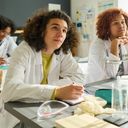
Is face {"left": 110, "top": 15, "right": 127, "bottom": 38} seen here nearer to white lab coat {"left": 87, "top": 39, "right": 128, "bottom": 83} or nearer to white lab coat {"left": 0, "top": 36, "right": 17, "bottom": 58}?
white lab coat {"left": 87, "top": 39, "right": 128, "bottom": 83}

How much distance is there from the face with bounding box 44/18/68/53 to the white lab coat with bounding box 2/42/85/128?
0.10 meters

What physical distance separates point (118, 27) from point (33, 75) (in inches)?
36.4

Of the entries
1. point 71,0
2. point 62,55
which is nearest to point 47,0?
point 71,0

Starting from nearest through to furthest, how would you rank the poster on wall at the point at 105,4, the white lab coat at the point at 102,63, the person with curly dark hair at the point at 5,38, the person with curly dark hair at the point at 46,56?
the person with curly dark hair at the point at 46,56 → the white lab coat at the point at 102,63 → the person with curly dark hair at the point at 5,38 → the poster on wall at the point at 105,4

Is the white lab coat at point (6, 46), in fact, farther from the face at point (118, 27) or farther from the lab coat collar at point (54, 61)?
the lab coat collar at point (54, 61)

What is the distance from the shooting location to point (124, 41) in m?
1.95

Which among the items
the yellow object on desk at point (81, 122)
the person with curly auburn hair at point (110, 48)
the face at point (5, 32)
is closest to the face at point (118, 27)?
the person with curly auburn hair at point (110, 48)

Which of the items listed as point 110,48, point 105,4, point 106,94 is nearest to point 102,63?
point 110,48

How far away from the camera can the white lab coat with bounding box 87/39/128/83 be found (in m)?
1.78

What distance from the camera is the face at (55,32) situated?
1.45 m

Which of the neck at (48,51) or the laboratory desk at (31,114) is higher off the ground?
the neck at (48,51)

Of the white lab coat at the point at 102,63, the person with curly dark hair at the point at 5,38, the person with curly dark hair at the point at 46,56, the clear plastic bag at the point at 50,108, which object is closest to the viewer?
the clear plastic bag at the point at 50,108

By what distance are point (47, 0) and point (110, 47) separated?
215cm

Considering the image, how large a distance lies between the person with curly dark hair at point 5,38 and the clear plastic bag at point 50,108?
5.37 ft
